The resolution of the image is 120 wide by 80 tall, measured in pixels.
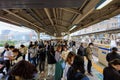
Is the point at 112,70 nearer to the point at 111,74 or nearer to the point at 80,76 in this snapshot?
the point at 111,74

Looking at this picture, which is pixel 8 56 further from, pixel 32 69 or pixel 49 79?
pixel 32 69

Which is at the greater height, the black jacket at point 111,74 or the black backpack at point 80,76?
the black backpack at point 80,76

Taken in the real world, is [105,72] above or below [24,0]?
below

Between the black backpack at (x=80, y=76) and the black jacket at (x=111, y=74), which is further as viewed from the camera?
the black jacket at (x=111, y=74)

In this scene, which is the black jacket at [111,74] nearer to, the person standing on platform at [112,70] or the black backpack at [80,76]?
the person standing on platform at [112,70]

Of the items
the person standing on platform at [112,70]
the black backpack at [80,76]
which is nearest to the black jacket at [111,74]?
the person standing on platform at [112,70]

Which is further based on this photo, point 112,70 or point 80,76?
point 112,70

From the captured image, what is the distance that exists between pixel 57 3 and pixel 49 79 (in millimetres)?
3691

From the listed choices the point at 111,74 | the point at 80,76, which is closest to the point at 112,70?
the point at 111,74

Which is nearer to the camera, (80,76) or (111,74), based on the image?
(80,76)

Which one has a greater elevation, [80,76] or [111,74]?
[80,76]

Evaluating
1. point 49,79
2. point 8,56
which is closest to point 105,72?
Result: point 49,79

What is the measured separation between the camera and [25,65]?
221 cm

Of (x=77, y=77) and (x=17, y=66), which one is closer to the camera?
(x=17, y=66)
